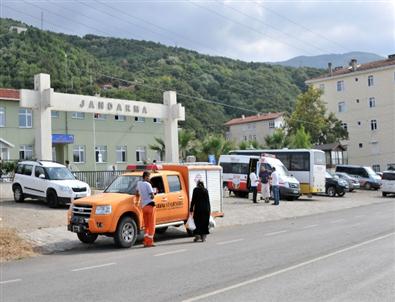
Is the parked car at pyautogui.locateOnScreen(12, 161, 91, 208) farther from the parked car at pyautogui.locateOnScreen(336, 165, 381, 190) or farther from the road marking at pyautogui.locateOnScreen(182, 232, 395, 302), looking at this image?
the parked car at pyautogui.locateOnScreen(336, 165, 381, 190)

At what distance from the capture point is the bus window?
37438 millimetres

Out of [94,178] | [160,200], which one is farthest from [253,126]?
[160,200]

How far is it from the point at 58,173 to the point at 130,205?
33.4ft

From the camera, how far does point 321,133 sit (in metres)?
68.8

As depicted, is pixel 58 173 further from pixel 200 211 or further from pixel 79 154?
pixel 79 154

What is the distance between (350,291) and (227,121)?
93080 millimetres

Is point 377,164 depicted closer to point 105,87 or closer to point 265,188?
point 105,87

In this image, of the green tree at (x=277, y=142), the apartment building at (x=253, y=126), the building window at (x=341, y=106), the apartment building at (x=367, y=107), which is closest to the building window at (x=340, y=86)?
the apartment building at (x=367, y=107)

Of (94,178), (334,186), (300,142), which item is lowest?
(334,186)

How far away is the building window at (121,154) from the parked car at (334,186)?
86.2 ft

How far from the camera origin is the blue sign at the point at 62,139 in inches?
2028

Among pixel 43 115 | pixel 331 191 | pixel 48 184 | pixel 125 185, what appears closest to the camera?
pixel 125 185

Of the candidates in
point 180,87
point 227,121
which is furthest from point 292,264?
point 227,121

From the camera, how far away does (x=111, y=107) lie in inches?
1102
